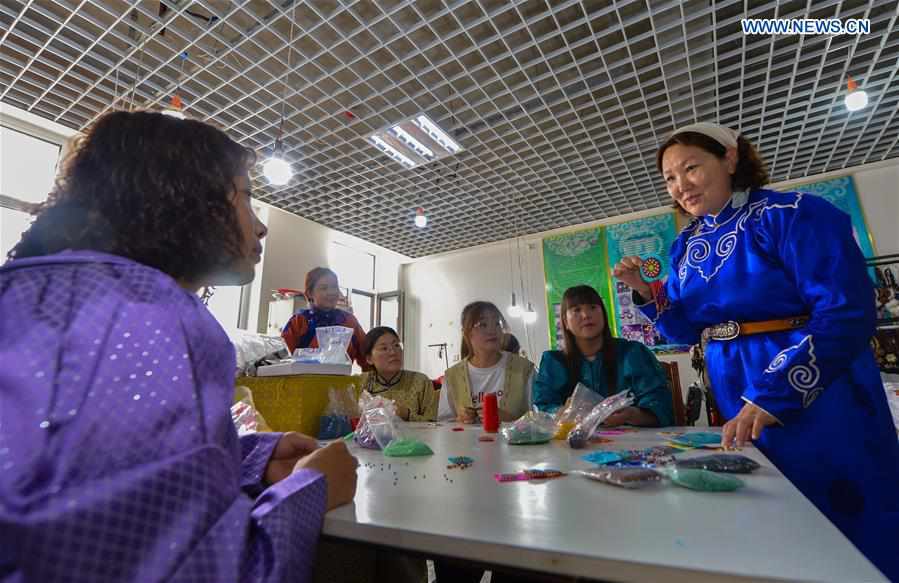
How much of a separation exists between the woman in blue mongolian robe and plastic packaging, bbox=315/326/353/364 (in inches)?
46.4

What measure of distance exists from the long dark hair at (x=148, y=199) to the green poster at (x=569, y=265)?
4779 mm

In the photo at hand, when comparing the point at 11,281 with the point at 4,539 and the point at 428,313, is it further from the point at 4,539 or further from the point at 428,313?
the point at 428,313

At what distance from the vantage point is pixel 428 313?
20.4ft

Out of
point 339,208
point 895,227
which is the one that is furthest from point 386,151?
point 895,227

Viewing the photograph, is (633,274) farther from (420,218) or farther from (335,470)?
(420,218)

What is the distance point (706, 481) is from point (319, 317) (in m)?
2.87

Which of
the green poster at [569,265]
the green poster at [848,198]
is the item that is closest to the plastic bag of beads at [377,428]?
the green poster at [569,265]

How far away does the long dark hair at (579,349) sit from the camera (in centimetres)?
189

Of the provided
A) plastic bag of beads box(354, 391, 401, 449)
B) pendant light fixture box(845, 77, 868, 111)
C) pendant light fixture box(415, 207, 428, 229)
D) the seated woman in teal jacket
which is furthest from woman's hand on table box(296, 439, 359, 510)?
pendant light fixture box(415, 207, 428, 229)

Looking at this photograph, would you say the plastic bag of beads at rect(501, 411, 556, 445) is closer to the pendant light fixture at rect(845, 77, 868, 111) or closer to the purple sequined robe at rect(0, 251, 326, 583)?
the purple sequined robe at rect(0, 251, 326, 583)

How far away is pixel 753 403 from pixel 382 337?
205 centimetres

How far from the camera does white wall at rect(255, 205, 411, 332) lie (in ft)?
14.7

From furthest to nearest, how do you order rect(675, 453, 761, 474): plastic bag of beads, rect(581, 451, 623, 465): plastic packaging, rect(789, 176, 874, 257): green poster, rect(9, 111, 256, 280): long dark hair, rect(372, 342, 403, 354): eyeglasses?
rect(789, 176, 874, 257): green poster
rect(372, 342, 403, 354): eyeglasses
rect(581, 451, 623, 465): plastic packaging
rect(675, 453, 761, 474): plastic bag of beads
rect(9, 111, 256, 280): long dark hair

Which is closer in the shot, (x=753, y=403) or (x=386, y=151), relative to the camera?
(x=753, y=403)
